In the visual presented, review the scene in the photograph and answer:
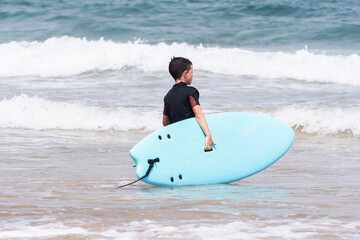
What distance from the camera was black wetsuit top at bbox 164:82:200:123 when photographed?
397cm

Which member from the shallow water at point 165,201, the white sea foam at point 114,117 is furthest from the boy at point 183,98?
the white sea foam at point 114,117

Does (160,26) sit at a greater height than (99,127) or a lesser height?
greater

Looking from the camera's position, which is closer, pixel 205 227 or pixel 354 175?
pixel 205 227

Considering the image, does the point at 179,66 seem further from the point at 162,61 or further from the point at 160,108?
the point at 162,61

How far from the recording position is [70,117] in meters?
8.17

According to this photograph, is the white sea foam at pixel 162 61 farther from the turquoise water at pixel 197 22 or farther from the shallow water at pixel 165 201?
the shallow water at pixel 165 201

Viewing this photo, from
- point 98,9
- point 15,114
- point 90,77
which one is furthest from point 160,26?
point 15,114

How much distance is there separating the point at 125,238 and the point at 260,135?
2.05m

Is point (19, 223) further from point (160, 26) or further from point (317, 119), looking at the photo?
point (160, 26)

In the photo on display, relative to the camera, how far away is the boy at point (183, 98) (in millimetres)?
3982

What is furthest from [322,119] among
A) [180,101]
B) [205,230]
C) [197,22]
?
[197,22]

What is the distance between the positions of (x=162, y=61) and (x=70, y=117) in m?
5.76

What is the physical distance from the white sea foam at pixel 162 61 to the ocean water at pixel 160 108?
5 cm

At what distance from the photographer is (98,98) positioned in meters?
9.79
